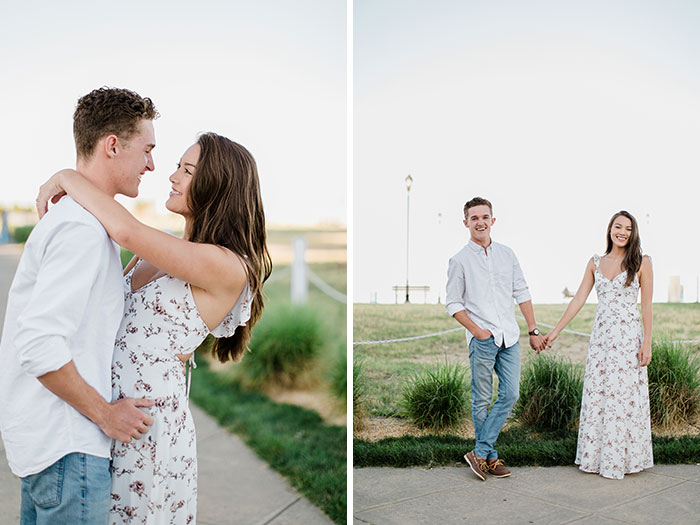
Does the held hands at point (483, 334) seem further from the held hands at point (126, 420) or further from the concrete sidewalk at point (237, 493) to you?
the held hands at point (126, 420)

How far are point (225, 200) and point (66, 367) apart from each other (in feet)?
Answer: 1.87

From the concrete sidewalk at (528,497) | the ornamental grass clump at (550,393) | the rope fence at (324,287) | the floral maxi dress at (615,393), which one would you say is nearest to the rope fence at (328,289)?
the rope fence at (324,287)

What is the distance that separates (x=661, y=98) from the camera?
4910mm

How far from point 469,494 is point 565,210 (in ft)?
7.16

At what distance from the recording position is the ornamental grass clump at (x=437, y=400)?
4.60 m

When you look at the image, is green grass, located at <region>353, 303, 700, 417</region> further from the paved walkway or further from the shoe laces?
the paved walkway

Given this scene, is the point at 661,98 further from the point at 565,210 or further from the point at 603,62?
the point at 565,210

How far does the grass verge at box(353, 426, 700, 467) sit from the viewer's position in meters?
4.22

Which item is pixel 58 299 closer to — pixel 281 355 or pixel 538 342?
pixel 538 342

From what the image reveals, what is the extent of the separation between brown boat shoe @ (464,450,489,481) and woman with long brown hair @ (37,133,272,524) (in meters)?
2.53

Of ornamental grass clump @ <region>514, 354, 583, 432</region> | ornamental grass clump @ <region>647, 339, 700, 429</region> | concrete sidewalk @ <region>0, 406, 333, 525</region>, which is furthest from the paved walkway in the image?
ornamental grass clump @ <region>647, 339, 700, 429</region>

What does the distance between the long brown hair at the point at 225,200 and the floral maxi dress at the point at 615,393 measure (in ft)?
9.19

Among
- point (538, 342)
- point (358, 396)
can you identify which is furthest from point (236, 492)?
point (538, 342)

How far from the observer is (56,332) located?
138cm
